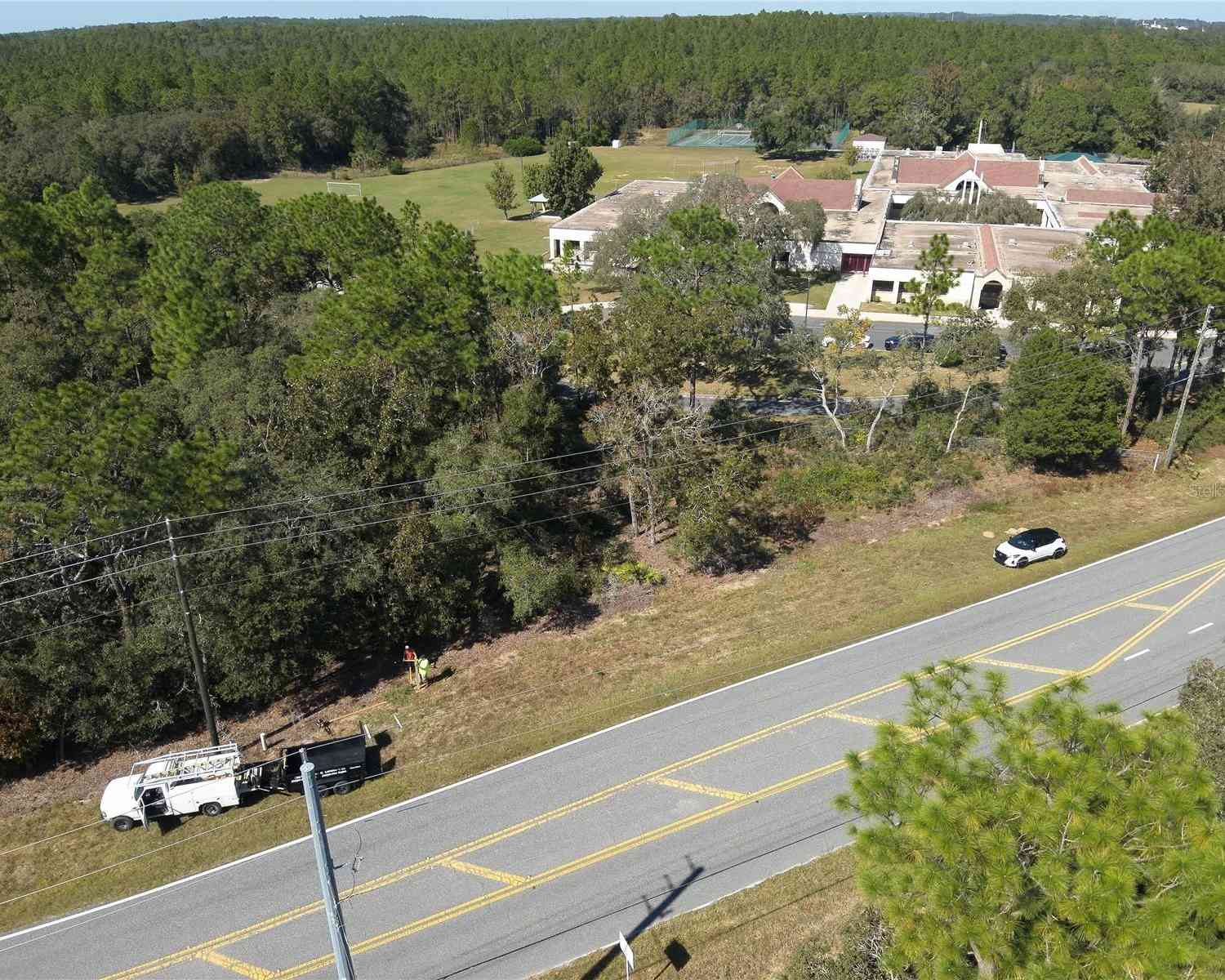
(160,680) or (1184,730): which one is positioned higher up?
(1184,730)

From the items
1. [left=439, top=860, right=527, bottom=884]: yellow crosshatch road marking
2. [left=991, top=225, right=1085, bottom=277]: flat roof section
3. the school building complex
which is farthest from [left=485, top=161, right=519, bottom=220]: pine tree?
[left=439, top=860, right=527, bottom=884]: yellow crosshatch road marking

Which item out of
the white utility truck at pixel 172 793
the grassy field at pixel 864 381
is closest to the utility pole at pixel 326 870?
the white utility truck at pixel 172 793

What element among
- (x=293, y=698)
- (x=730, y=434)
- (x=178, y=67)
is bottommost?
(x=293, y=698)

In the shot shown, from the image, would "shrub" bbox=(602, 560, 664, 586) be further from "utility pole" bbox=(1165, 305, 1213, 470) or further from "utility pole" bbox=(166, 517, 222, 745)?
"utility pole" bbox=(1165, 305, 1213, 470)

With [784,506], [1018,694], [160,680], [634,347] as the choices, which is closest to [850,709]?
[1018,694]

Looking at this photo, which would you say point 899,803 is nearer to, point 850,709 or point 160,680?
point 850,709

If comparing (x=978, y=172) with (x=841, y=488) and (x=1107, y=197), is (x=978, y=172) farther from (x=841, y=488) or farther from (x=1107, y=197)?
(x=841, y=488)

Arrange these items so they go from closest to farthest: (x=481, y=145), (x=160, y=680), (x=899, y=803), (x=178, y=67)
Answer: (x=899, y=803) → (x=160, y=680) → (x=481, y=145) → (x=178, y=67)
